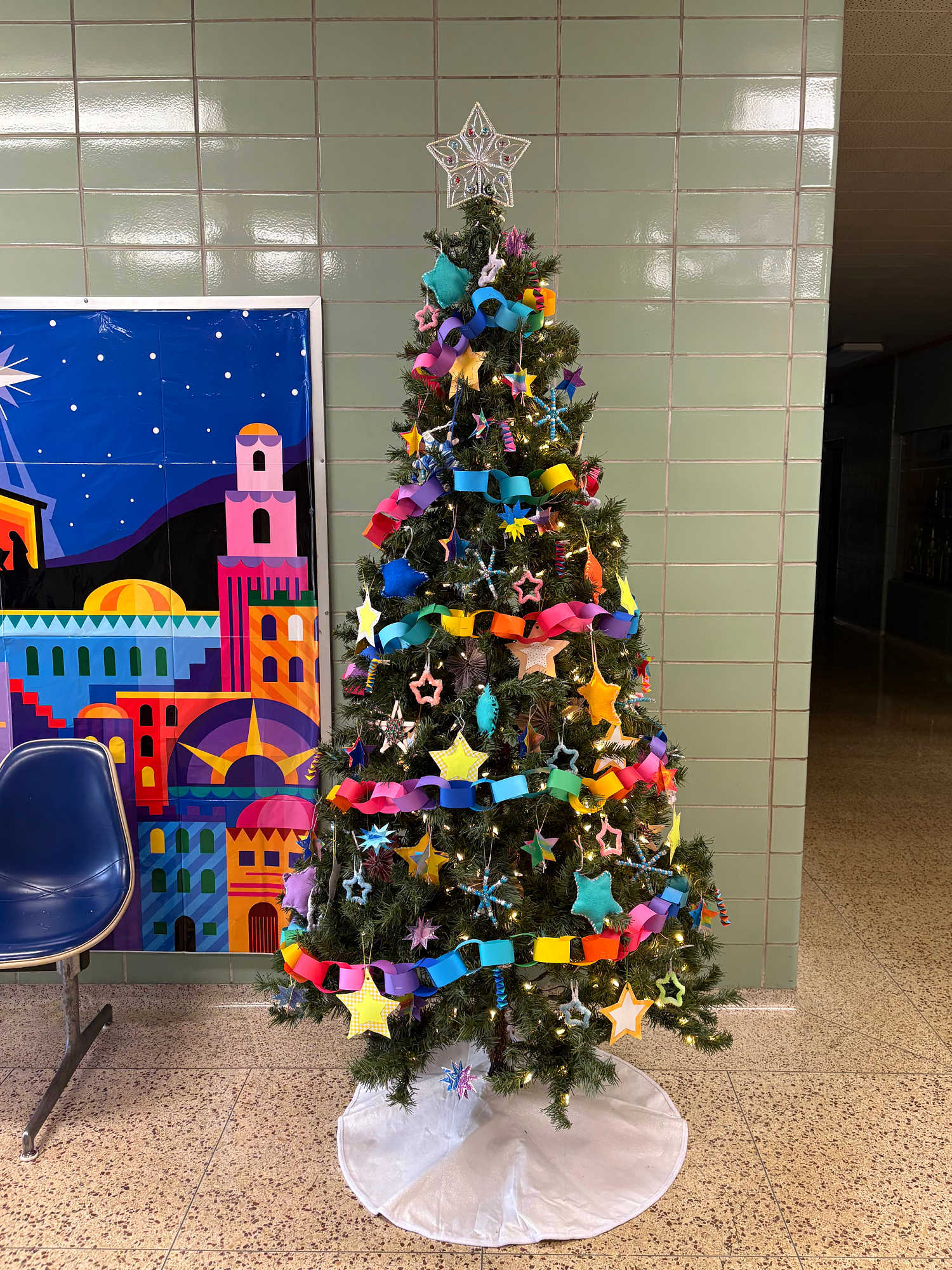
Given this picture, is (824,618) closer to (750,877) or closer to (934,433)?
(934,433)

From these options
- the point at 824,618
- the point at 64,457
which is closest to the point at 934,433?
the point at 824,618

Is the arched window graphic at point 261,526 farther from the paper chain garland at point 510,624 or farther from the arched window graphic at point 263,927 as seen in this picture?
the arched window graphic at point 263,927

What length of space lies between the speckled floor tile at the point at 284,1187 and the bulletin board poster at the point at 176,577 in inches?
23.2

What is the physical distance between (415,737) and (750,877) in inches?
56.8

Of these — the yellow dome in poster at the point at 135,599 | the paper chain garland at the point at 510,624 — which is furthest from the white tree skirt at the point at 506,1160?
the yellow dome in poster at the point at 135,599

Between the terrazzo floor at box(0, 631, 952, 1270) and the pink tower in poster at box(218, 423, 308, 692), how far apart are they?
117cm

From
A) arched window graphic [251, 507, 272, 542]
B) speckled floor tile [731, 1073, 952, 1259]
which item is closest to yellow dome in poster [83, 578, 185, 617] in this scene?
arched window graphic [251, 507, 272, 542]

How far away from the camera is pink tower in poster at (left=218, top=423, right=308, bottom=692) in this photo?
2.59m

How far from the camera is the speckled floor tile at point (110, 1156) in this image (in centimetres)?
186

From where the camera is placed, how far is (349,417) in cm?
258

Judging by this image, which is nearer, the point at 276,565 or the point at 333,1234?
the point at 333,1234

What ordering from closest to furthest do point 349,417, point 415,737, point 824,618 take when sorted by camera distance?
point 415,737
point 349,417
point 824,618

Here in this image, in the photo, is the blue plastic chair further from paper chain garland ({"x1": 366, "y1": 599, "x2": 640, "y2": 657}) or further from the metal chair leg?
paper chain garland ({"x1": 366, "y1": 599, "x2": 640, "y2": 657})

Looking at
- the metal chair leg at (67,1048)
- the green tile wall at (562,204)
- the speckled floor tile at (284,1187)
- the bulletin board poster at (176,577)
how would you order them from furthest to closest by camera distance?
the bulletin board poster at (176,577), the green tile wall at (562,204), the metal chair leg at (67,1048), the speckled floor tile at (284,1187)
